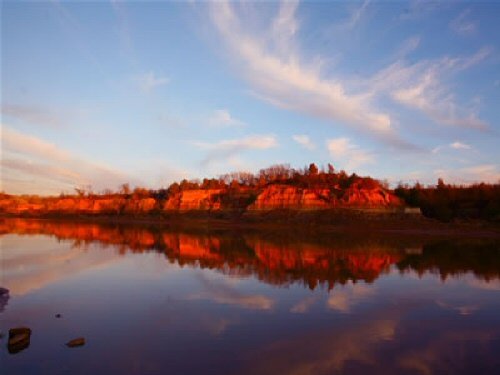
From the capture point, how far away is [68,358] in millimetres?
8844

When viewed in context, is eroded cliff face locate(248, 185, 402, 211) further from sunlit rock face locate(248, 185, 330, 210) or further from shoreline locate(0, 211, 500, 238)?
shoreline locate(0, 211, 500, 238)

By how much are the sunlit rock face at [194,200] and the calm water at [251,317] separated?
63.7 meters

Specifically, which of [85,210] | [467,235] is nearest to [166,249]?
[467,235]

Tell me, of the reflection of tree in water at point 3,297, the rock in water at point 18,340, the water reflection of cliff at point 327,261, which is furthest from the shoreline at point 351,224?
the rock in water at point 18,340

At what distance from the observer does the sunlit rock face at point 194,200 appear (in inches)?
3487

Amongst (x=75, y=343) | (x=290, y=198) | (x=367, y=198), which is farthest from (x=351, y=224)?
(x=75, y=343)

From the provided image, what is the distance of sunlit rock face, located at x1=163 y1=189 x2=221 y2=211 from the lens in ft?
291

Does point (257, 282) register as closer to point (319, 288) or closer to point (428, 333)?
point (319, 288)

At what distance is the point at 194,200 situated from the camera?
9238 centimetres

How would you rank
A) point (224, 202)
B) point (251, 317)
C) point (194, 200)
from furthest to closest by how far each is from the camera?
1. point (194, 200)
2. point (224, 202)
3. point (251, 317)

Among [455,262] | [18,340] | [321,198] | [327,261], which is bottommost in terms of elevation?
[455,262]

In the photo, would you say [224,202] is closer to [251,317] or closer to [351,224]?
[351,224]

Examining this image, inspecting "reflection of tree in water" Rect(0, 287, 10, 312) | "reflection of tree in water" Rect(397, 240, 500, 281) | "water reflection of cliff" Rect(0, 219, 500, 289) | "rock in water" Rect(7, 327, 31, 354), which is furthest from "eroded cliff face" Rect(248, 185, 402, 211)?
"rock in water" Rect(7, 327, 31, 354)

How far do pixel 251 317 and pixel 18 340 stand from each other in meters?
6.10
